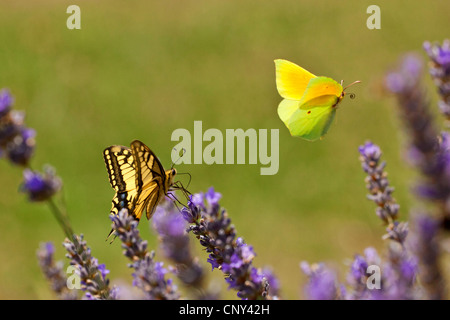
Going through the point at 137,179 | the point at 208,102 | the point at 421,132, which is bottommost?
the point at 421,132

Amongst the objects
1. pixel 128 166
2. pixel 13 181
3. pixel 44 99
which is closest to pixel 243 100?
pixel 44 99

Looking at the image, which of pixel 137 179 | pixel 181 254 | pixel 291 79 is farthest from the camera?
pixel 291 79

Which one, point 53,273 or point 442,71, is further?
point 53,273

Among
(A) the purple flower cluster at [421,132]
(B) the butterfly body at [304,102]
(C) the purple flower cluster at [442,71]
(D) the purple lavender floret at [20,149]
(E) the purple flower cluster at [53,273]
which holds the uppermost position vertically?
(B) the butterfly body at [304,102]

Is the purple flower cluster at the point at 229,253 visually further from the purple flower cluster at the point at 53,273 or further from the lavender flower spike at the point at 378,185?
the purple flower cluster at the point at 53,273

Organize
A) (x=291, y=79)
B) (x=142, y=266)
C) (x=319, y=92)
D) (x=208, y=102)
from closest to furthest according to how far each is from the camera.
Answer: (x=142, y=266) → (x=319, y=92) → (x=291, y=79) → (x=208, y=102)

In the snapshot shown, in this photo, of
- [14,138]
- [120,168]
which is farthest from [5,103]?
[120,168]

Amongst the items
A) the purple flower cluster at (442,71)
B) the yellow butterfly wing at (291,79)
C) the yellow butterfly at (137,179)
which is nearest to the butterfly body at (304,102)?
the yellow butterfly wing at (291,79)

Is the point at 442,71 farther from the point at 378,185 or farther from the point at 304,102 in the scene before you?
the point at 304,102
